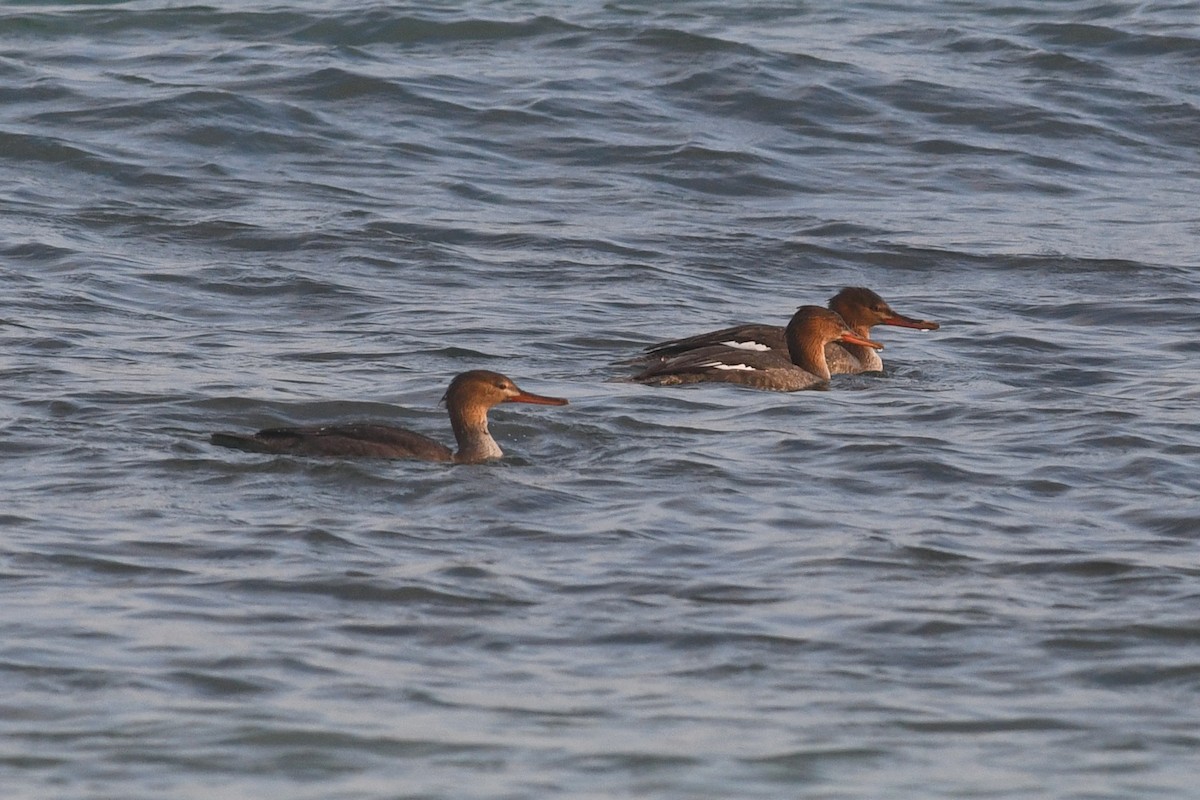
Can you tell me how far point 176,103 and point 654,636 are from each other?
12911mm

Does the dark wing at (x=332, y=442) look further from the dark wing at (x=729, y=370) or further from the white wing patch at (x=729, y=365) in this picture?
the white wing patch at (x=729, y=365)

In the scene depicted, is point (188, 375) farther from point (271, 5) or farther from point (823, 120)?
point (271, 5)

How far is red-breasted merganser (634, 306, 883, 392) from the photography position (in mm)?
12000

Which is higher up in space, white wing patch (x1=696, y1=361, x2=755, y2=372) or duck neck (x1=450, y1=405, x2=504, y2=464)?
duck neck (x1=450, y1=405, x2=504, y2=464)

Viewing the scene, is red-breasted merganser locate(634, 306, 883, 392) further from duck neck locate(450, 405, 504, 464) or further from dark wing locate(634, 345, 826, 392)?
duck neck locate(450, 405, 504, 464)

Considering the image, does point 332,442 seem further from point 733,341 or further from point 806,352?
point 806,352

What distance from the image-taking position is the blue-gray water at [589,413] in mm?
6570

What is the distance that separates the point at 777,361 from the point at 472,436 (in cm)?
272

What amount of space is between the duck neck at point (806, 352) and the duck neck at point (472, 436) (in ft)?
9.08

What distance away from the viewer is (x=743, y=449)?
10.5 meters

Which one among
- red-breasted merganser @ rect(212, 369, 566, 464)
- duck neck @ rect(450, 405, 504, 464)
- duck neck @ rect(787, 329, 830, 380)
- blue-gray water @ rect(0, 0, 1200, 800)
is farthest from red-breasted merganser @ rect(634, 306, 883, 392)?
duck neck @ rect(450, 405, 504, 464)

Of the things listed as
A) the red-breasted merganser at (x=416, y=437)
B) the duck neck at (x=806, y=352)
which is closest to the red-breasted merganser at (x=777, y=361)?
the duck neck at (x=806, y=352)

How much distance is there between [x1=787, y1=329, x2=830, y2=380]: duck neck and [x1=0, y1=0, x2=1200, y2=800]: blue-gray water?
0.21m

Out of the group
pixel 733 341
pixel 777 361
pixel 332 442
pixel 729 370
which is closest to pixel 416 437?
pixel 332 442
